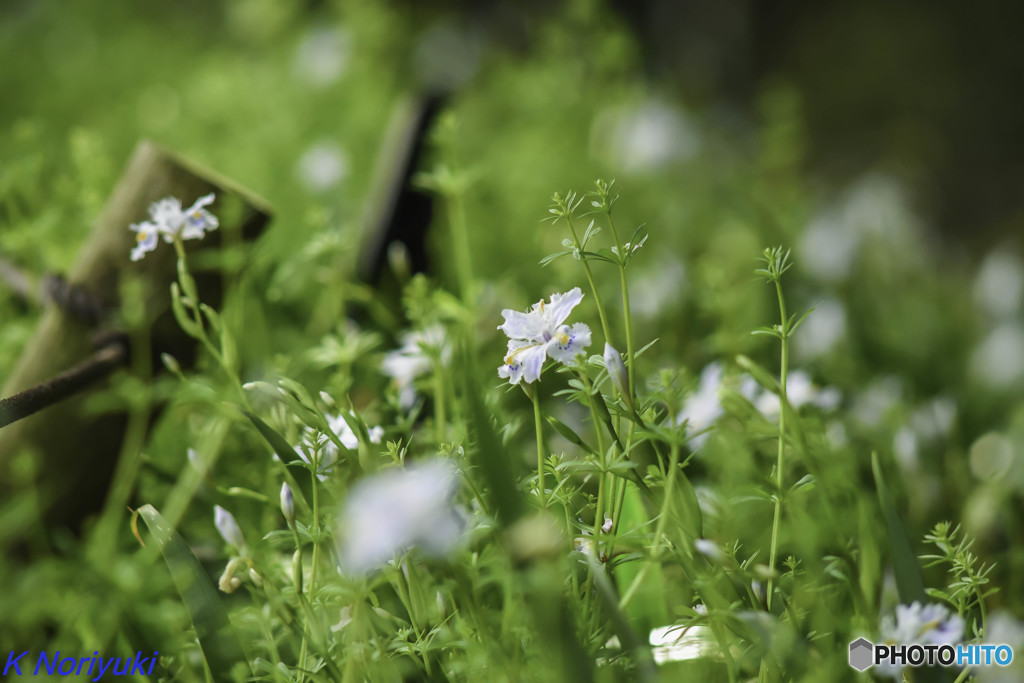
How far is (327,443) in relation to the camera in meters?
0.46

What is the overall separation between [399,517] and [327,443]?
0.12 metres

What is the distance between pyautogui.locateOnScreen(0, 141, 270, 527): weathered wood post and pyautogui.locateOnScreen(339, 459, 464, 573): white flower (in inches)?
13.8

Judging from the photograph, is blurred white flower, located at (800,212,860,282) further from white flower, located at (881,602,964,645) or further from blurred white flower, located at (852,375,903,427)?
white flower, located at (881,602,964,645)

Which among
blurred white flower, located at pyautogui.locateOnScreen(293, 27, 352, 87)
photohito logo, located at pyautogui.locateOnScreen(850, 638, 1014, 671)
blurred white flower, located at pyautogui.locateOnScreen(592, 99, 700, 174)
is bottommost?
photohito logo, located at pyautogui.locateOnScreen(850, 638, 1014, 671)

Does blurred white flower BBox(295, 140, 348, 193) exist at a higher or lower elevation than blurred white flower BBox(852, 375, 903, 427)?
Answer: higher

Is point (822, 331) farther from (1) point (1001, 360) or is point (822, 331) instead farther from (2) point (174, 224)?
(2) point (174, 224)

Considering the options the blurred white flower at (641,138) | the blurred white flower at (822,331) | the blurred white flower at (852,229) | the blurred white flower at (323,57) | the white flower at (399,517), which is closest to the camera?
the white flower at (399,517)

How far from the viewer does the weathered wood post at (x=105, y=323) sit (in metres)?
0.63

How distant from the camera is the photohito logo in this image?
0.41 meters

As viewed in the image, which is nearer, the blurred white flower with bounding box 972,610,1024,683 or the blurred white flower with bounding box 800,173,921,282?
the blurred white flower with bounding box 972,610,1024,683

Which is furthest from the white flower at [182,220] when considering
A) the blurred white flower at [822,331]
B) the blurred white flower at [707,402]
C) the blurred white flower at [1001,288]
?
the blurred white flower at [1001,288]

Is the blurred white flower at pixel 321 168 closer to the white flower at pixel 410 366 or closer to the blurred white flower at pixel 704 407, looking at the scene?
the white flower at pixel 410 366

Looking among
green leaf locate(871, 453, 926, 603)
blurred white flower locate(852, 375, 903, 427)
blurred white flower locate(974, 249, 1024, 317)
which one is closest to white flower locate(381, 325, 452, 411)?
green leaf locate(871, 453, 926, 603)

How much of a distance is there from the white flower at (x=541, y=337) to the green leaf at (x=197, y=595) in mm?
231
